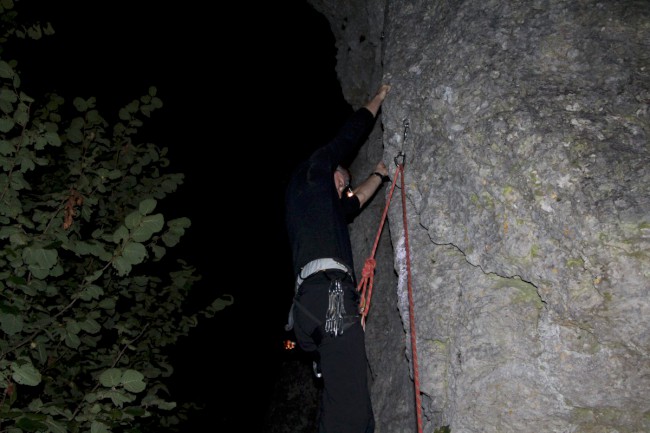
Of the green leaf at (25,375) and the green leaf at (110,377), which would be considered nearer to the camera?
the green leaf at (25,375)

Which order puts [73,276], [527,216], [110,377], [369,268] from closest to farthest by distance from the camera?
[110,377] → [527,216] → [369,268] → [73,276]

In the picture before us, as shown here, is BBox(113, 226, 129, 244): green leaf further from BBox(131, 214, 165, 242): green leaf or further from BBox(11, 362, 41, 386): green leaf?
BBox(11, 362, 41, 386): green leaf

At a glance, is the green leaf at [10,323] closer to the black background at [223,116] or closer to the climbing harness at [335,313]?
the climbing harness at [335,313]

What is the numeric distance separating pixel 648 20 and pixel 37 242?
131 inches

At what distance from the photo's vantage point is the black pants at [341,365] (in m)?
2.74

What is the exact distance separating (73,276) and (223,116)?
18.6 feet

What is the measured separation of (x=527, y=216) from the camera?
7.77 ft

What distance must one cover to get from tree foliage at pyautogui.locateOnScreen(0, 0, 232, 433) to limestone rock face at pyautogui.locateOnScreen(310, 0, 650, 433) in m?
1.58

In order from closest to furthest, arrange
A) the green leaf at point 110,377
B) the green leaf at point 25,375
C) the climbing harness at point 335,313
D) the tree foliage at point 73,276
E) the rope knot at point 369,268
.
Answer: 1. the green leaf at point 25,375
2. the green leaf at point 110,377
3. the tree foliage at point 73,276
4. the climbing harness at point 335,313
5. the rope knot at point 369,268

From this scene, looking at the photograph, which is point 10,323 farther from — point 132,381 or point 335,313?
point 335,313

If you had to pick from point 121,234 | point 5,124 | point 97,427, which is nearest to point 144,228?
point 121,234

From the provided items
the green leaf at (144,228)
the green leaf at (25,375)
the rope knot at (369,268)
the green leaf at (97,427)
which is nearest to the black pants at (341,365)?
the rope knot at (369,268)

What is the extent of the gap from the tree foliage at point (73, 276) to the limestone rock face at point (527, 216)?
62.1 inches

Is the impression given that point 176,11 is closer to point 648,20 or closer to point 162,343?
point 162,343
